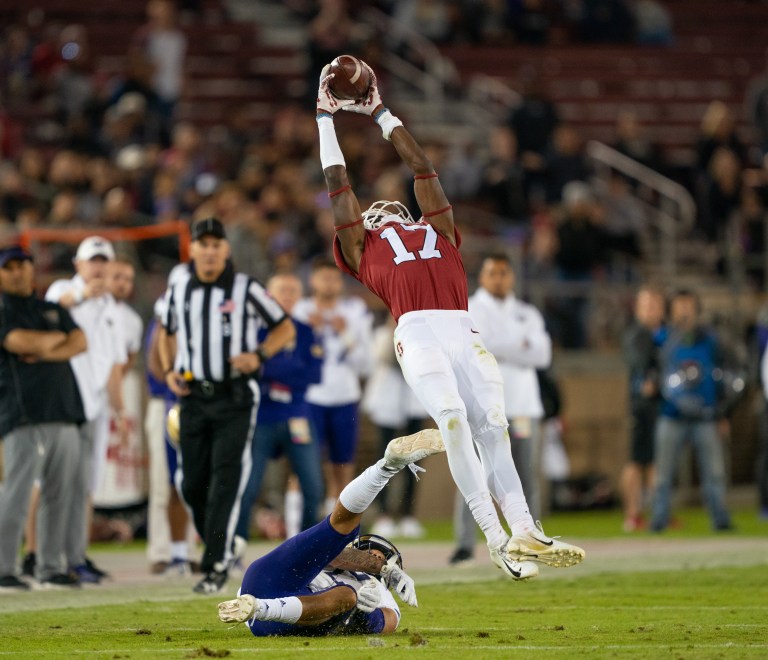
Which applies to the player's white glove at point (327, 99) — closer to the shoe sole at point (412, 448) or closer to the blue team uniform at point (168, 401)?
the shoe sole at point (412, 448)

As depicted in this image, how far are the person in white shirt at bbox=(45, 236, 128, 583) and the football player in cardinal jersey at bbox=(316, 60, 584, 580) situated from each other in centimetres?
308

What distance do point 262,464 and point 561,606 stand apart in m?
3.01

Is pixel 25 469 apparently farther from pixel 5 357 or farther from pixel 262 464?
pixel 262 464

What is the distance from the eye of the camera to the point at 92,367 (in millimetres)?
10977

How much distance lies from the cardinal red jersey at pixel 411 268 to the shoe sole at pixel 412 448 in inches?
31.3

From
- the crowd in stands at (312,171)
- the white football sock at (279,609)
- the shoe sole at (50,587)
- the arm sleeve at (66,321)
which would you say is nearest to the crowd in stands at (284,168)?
the crowd in stands at (312,171)

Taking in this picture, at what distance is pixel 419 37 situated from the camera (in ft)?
73.4

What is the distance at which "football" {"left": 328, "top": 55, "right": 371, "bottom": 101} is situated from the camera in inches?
326

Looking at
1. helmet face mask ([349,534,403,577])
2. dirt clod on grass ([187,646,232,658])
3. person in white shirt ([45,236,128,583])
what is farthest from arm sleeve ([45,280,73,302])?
dirt clod on grass ([187,646,232,658])

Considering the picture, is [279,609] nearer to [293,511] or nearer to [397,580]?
[397,580]

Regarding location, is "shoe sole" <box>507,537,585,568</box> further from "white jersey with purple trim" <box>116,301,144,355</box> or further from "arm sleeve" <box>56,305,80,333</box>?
"white jersey with purple trim" <box>116,301,144,355</box>

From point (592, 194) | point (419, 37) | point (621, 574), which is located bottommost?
point (621, 574)

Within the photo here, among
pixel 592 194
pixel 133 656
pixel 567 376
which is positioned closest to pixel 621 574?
pixel 133 656

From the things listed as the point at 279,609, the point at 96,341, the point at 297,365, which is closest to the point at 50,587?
the point at 96,341
